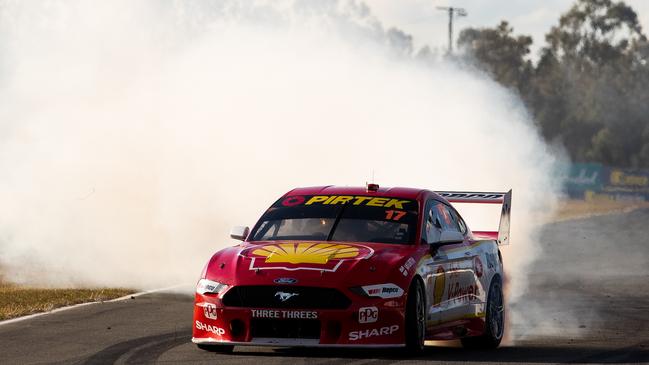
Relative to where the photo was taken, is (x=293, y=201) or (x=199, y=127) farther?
(x=199, y=127)

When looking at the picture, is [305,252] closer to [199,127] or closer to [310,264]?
[310,264]

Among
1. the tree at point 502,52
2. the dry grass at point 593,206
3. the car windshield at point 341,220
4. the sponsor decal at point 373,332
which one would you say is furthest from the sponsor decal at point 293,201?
the tree at point 502,52

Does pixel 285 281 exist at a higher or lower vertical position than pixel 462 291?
higher

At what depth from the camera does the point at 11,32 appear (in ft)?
107

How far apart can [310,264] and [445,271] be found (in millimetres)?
1492

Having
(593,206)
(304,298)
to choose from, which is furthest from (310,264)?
(593,206)

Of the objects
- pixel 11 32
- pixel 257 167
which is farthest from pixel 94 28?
pixel 257 167

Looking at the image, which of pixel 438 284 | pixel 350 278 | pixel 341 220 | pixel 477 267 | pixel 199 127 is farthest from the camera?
pixel 199 127

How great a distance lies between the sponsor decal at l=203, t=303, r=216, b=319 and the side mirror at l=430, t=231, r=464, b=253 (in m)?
1.93

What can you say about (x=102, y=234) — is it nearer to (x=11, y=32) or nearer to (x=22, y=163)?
(x=22, y=163)

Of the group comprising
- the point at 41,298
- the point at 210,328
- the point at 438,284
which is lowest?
the point at 41,298

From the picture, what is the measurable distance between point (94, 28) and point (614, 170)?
38953mm

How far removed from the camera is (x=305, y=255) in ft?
37.0

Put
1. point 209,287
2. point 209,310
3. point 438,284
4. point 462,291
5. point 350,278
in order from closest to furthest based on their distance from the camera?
point 350,278 → point 209,310 → point 209,287 → point 438,284 → point 462,291
